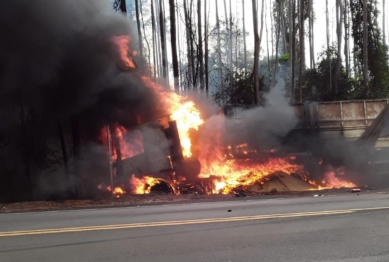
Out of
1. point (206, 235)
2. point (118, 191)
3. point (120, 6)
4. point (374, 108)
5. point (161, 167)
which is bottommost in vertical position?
point (118, 191)

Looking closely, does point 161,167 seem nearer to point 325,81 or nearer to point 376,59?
point 376,59

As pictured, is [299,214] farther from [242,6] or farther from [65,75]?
[242,6]

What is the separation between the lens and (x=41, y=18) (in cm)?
1546

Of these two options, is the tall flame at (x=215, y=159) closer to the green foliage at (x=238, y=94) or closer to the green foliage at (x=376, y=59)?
the green foliage at (x=238, y=94)

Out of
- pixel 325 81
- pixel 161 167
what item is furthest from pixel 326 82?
pixel 161 167

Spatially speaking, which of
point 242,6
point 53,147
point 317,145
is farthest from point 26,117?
point 242,6

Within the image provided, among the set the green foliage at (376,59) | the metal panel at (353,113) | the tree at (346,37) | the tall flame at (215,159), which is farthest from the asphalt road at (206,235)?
the tree at (346,37)

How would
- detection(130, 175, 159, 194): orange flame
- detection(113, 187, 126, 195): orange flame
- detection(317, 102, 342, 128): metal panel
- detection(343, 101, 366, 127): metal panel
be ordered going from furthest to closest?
detection(343, 101, 366, 127): metal panel → detection(317, 102, 342, 128): metal panel → detection(130, 175, 159, 194): orange flame → detection(113, 187, 126, 195): orange flame

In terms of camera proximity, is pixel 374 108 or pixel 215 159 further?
pixel 374 108

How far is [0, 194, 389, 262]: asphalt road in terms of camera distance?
530 cm

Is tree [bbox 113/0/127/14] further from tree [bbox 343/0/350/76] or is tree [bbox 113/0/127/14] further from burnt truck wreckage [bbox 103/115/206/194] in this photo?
tree [bbox 343/0/350/76]

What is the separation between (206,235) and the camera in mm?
6297

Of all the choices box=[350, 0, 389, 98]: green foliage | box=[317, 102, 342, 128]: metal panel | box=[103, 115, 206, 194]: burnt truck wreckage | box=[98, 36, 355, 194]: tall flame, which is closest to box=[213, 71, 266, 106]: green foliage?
box=[350, 0, 389, 98]: green foliage

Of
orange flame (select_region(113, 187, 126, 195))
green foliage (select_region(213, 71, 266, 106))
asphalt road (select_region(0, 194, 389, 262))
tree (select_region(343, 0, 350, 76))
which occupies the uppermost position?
tree (select_region(343, 0, 350, 76))
